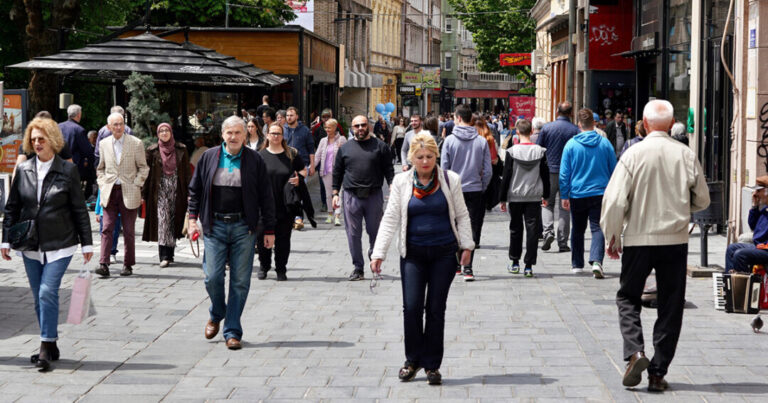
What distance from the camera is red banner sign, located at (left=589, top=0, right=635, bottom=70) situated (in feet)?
96.0

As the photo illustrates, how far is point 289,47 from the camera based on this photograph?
25938 mm

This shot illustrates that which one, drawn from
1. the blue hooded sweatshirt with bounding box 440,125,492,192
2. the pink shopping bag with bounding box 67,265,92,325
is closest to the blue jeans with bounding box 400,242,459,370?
the pink shopping bag with bounding box 67,265,92,325

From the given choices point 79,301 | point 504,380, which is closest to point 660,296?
point 504,380

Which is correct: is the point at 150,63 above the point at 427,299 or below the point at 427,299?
above

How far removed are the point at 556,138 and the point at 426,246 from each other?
7404mm

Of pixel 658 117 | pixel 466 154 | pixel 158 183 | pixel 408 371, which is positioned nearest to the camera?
pixel 658 117

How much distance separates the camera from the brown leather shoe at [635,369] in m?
6.55

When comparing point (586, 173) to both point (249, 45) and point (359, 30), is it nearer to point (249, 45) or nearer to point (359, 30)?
point (249, 45)

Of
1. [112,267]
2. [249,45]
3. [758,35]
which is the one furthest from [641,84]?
[112,267]

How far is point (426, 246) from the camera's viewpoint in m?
6.89

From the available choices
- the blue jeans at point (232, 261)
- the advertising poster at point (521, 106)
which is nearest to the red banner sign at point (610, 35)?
the advertising poster at point (521, 106)

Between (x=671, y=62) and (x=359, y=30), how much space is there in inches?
1485

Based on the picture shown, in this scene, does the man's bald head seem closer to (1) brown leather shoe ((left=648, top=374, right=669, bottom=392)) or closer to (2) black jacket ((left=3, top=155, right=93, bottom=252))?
(1) brown leather shoe ((left=648, top=374, right=669, bottom=392))

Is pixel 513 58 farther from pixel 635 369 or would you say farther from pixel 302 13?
pixel 635 369
